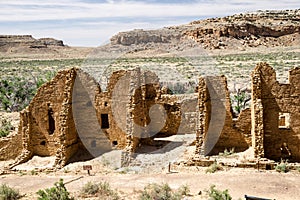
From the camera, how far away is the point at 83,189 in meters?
12.9

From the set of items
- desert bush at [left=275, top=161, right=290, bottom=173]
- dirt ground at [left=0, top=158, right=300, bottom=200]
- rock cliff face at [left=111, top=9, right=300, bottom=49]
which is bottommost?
dirt ground at [left=0, top=158, right=300, bottom=200]

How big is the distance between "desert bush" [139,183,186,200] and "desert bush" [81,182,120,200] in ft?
3.35

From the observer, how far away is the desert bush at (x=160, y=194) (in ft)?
38.1

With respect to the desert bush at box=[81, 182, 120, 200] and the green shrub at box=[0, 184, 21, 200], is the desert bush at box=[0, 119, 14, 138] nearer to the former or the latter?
the green shrub at box=[0, 184, 21, 200]

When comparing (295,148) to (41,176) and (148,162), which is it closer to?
(148,162)

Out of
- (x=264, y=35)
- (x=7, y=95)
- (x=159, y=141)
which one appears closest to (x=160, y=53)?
(x=264, y=35)

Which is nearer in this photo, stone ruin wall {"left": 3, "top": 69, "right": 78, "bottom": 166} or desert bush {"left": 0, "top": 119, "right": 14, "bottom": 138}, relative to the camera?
stone ruin wall {"left": 3, "top": 69, "right": 78, "bottom": 166}

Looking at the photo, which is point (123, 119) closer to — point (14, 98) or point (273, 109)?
point (273, 109)

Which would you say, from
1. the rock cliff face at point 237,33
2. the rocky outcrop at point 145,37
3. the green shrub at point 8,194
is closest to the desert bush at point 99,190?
the green shrub at point 8,194

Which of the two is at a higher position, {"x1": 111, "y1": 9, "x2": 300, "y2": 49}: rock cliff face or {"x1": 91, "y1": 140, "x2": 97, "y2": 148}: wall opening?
{"x1": 111, "y1": 9, "x2": 300, "y2": 49}: rock cliff face

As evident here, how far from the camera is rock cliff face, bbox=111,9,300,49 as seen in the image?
9138cm

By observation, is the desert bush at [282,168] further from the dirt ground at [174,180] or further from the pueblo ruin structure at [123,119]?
→ the pueblo ruin structure at [123,119]

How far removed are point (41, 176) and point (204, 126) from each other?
22.0 feet

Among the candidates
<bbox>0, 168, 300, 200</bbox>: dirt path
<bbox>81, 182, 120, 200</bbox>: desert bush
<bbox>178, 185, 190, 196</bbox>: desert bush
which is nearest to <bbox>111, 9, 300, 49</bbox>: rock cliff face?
<bbox>0, 168, 300, 200</bbox>: dirt path
